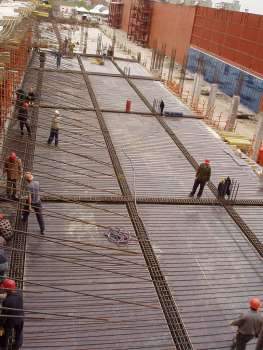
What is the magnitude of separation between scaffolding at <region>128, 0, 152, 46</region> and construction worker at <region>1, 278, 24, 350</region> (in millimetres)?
59878

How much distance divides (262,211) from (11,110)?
10723 mm

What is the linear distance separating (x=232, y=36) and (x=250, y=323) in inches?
1346

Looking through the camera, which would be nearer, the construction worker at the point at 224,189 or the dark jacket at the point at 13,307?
the dark jacket at the point at 13,307

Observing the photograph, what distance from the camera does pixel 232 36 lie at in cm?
3712

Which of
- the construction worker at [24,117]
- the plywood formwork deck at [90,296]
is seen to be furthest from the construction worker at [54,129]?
the plywood formwork deck at [90,296]

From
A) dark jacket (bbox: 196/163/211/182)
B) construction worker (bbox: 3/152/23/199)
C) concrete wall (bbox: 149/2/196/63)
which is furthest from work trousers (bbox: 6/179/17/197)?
concrete wall (bbox: 149/2/196/63)

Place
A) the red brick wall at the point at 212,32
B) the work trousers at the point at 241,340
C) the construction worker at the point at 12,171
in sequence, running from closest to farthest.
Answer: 1. the work trousers at the point at 241,340
2. the construction worker at the point at 12,171
3. the red brick wall at the point at 212,32

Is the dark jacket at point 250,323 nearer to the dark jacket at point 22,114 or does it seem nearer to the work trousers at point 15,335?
the work trousers at point 15,335

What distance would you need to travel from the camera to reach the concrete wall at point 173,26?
48156mm

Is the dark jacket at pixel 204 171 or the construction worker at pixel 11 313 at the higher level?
the dark jacket at pixel 204 171

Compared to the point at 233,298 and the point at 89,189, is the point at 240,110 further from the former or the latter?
the point at 233,298

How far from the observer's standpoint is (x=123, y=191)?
1308 centimetres

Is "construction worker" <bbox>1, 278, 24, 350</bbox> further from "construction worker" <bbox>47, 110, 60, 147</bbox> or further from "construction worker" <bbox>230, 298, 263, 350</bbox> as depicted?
"construction worker" <bbox>47, 110, 60, 147</bbox>

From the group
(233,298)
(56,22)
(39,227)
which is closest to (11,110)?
(39,227)
